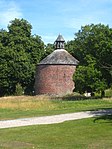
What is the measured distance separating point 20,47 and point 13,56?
7.63ft

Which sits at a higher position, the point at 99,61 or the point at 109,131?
the point at 99,61

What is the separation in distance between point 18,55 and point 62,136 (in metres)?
49.4

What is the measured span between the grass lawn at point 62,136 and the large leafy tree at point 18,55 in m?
44.4

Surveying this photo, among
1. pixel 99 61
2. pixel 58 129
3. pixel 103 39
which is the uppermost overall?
pixel 103 39

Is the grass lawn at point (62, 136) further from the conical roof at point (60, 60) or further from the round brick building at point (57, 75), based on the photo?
the conical roof at point (60, 60)

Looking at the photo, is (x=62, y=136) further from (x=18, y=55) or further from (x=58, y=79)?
(x=18, y=55)

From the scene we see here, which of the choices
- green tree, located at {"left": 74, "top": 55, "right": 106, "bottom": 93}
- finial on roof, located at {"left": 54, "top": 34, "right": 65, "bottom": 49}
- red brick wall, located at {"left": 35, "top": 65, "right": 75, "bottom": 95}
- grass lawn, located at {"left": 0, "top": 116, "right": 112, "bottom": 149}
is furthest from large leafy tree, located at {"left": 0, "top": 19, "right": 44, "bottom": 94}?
grass lawn, located at {"left": 0, "top": 116, "right": 112, "bottom": 149}

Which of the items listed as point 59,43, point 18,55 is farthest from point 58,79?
point 18,55

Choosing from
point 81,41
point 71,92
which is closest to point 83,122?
point 71,92

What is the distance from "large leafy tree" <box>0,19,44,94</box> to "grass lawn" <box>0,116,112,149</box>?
44359 millimetres

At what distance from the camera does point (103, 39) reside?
49531 millimetres

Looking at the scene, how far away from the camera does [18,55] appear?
2527 inches

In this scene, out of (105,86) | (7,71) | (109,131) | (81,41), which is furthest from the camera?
(81,41)

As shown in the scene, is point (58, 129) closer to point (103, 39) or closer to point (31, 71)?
point (103, 39)
